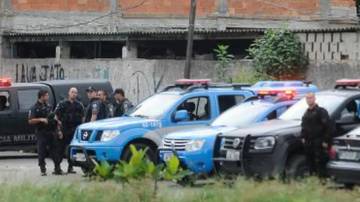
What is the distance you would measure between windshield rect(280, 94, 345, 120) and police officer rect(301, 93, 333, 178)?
0.48 meters

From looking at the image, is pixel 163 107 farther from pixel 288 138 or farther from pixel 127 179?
pixel 127 179

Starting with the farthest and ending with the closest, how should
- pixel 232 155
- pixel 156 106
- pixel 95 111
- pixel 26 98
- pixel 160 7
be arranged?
1. pixel 160 7
2. pixel 26 98
3. pixel 95 111
4. pixel 156 106
5. pixel 232 155

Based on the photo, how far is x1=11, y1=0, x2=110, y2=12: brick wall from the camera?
39844mm

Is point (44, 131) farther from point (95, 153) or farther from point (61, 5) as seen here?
point (61, 5)

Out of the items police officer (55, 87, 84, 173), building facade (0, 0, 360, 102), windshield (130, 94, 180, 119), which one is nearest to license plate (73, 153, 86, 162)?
police officer (55, 87, 84, 173)

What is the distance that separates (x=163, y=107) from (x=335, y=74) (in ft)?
25.2

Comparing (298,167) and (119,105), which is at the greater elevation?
(119,105)

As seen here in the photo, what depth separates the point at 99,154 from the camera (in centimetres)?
1719

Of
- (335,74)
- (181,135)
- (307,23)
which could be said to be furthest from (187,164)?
(307,23)

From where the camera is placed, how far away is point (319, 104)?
49.6ft

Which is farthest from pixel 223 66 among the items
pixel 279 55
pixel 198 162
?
pixel 198 162

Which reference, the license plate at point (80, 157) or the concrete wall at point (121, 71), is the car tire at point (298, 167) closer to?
the license plate at point (80, 157)

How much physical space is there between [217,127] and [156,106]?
2232 mm

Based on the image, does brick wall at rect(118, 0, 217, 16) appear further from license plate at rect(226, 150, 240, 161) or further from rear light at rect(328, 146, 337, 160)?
rear light at rect(328, 146, 337, 160)
